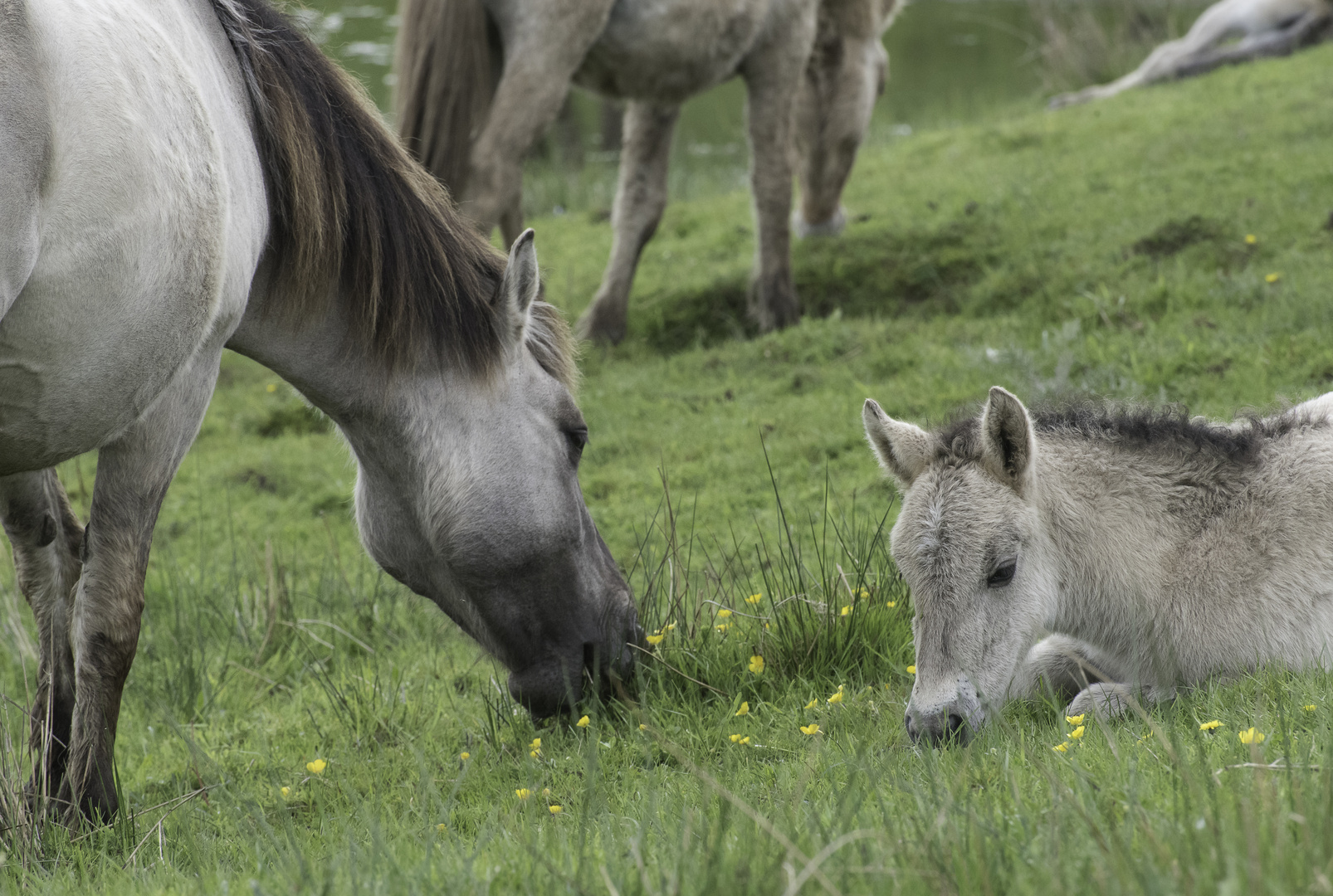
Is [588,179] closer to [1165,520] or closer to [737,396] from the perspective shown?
[737,396]

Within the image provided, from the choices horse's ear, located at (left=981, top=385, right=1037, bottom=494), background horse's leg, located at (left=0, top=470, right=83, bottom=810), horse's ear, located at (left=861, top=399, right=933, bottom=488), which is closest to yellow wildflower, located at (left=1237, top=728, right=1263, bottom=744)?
horse's ear, located at (left=981, top=385, right=1037, bottom=494)

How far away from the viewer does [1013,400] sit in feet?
11.0

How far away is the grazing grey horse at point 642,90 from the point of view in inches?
288

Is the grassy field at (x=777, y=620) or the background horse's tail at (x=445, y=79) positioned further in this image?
the background horse's tail at (x=445, y=79)

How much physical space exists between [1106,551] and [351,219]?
95.1 inches

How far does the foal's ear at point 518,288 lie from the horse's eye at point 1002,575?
1.58m

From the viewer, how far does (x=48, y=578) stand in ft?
12.4

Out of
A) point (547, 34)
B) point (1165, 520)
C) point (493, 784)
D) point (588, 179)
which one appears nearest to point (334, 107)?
point (493, 784)

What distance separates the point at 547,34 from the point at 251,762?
15.6 ft

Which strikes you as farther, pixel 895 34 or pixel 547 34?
pixel 895 34

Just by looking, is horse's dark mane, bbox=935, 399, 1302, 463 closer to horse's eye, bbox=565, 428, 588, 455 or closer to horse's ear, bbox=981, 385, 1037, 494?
horse's ear, bbox=981, 385, 1037, 494

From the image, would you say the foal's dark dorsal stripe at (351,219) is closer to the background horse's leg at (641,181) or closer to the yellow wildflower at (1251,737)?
the yellow wildflower at (1251,737)

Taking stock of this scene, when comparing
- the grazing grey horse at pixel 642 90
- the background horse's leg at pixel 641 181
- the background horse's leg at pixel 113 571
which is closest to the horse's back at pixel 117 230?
the background horse's leg at pixel 113 571

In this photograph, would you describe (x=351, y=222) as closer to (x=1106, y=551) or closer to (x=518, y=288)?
(x=518, y=288)
